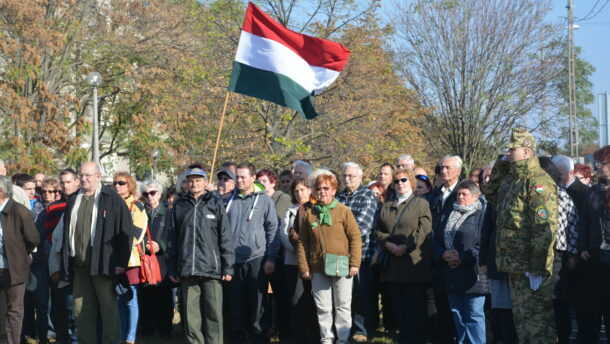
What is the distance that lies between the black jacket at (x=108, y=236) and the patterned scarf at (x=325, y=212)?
6.60ft

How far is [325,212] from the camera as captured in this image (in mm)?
8375

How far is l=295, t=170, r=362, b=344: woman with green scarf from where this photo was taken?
829 cm

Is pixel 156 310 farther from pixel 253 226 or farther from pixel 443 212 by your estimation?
pixel 443 212

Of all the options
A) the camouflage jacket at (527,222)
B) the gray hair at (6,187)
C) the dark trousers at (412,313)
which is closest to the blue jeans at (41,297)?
the gray hair at (6,187)

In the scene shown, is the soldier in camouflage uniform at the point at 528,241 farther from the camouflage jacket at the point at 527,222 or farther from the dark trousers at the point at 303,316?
the dark trousers at the point at 303,316

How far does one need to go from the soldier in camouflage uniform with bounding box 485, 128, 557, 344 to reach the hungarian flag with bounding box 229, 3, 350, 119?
402cm

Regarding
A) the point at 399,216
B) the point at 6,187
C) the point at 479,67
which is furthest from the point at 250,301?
the point at 479,67

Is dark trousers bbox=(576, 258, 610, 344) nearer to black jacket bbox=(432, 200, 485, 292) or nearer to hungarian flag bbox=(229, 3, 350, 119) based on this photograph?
black jacket bbox=(432, 200, 485, 292)

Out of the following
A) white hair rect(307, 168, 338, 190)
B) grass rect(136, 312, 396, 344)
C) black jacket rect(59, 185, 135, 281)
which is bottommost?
grass rect(136, 312, 396, 344)

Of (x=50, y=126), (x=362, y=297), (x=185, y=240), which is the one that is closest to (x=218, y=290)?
(x=185, y=240)

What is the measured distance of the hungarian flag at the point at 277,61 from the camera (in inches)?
416

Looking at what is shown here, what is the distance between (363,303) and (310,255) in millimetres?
1316

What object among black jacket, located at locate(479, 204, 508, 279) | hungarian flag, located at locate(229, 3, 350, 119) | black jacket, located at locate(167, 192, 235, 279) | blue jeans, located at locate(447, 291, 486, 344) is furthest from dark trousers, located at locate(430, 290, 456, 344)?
hungarian flag, located at locate(229, 3, 350, 119)

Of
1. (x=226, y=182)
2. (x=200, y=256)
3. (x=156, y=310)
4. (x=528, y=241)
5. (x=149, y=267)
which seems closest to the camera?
(x=528, y=241)
